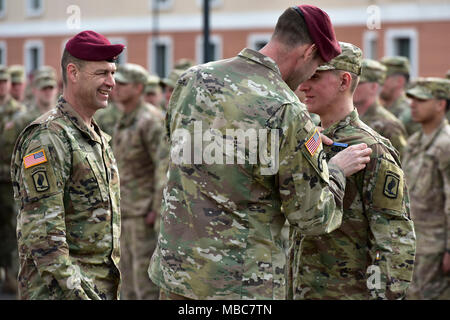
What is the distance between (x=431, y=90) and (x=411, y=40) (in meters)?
25.5

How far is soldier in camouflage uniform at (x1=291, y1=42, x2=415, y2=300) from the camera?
4.38 meters

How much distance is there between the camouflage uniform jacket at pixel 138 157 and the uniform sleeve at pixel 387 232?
4.49 meters

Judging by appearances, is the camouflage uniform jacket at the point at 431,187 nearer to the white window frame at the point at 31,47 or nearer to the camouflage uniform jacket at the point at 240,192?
the camouflage uniform jacket at the point at 240,192

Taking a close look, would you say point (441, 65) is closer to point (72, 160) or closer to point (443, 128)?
point (443, 128)

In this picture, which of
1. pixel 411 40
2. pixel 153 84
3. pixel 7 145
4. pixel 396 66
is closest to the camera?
pixel 7 145

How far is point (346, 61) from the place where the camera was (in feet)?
15.4

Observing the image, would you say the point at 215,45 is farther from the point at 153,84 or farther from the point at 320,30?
the point at 320,30

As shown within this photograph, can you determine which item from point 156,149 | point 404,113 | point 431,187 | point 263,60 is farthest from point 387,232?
point 404,113

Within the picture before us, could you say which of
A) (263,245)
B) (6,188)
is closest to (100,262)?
(263,245)

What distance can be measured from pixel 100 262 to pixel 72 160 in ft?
1.80

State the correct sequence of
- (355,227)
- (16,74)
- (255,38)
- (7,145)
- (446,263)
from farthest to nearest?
(255,38) → (16,74) → (7,145) → (446,263) → (355,227)

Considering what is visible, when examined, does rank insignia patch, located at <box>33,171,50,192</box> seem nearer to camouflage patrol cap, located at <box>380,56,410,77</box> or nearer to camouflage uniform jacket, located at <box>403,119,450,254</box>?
camouflage uniform jacket, located at <box>403,119,450,254</box>

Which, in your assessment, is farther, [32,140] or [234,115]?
[32,140]

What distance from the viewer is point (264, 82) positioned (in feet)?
12.6
